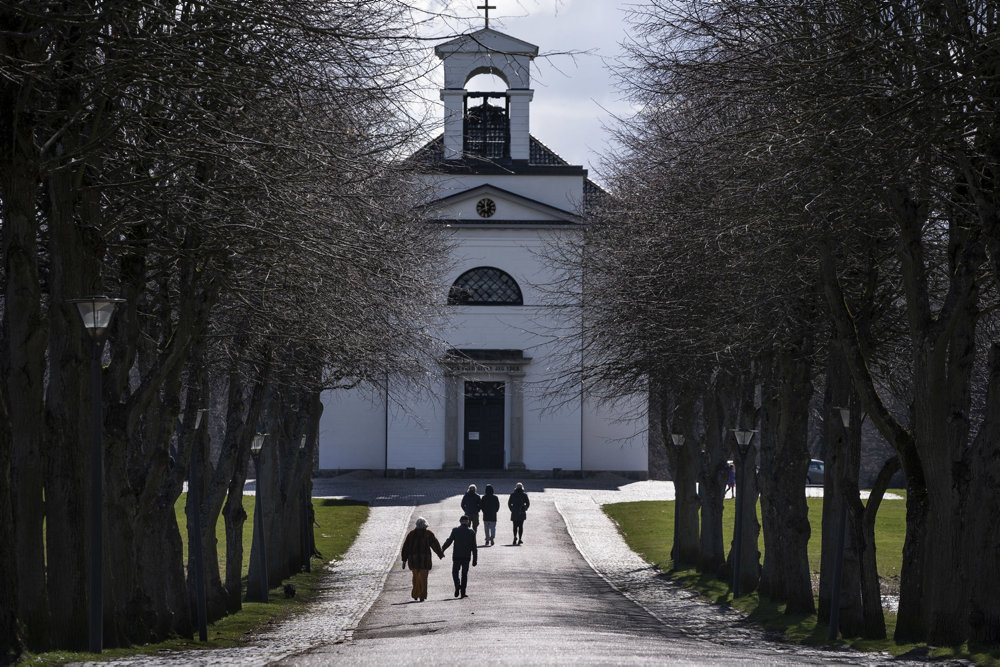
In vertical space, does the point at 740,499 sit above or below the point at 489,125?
below

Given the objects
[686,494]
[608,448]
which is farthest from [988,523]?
[608,448]

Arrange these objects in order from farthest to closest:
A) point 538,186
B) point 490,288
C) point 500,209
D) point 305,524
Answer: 1. point 538,186
2. point 490,288
3. point 500,209
4. point 305,524

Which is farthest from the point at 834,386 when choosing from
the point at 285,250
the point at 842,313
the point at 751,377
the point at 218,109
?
the point at 218,109

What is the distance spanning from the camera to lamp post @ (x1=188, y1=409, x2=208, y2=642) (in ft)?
55.0

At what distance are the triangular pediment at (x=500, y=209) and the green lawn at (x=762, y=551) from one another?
13.9 m

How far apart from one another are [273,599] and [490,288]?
34999mm

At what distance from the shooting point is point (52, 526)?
41.2 ft

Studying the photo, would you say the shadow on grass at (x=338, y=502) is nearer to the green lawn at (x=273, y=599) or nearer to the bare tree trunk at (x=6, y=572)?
the green lawn at (x=273, y=599)

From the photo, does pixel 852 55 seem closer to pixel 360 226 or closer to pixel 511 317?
pixel 360 226

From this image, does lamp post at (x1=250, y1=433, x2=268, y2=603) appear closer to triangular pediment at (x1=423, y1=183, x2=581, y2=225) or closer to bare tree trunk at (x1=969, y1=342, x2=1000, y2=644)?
bare tree trunk at (x1=969, y1=342, x2=1000, y2=644)

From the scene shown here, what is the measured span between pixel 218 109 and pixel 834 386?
29.9 feet

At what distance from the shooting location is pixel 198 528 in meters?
17.5

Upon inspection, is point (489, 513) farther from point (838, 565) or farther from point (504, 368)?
point (504, 368)

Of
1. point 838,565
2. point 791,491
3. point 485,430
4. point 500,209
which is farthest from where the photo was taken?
point 485,430
